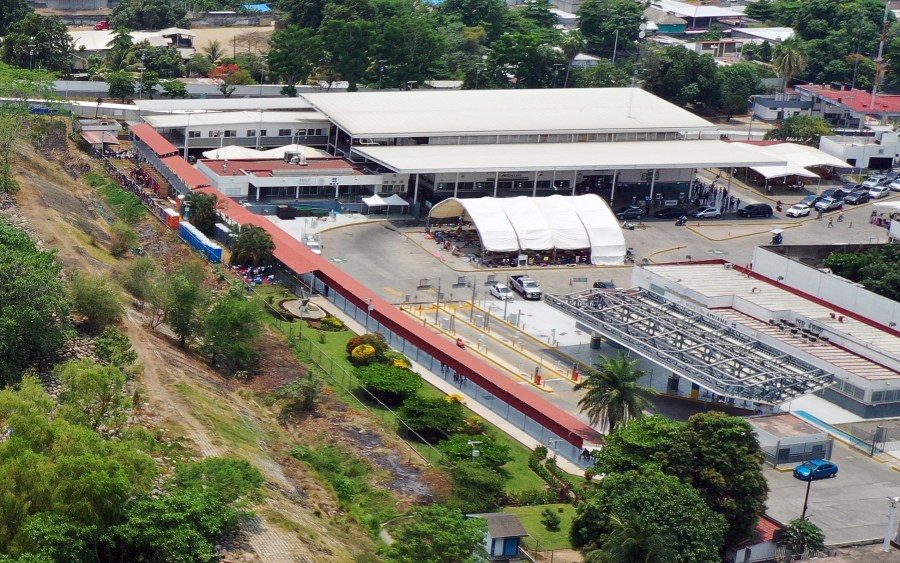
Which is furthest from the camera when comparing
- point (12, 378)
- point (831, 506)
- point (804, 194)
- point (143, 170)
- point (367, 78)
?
point (367, 78)

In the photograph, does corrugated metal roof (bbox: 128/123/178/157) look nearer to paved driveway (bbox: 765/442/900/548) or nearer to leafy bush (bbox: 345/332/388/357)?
leafy bush (bbox: 345/332/388/357)

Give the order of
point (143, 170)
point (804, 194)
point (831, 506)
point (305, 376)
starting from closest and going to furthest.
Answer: point (831, 506)
point (305, 376)
point (143, 170)
point (804, 194)

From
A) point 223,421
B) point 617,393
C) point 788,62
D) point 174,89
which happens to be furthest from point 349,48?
point 223,421

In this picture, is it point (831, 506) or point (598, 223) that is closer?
point (831, 506)

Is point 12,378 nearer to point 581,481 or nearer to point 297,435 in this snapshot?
point 297,435

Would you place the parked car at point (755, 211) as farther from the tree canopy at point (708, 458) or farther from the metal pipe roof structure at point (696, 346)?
the tree canopy at point (708, 458)

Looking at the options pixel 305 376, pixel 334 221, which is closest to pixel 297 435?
pixel 305 376
